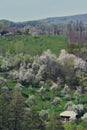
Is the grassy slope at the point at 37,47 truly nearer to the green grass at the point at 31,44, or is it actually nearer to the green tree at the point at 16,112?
the green grass at the point at 31,44

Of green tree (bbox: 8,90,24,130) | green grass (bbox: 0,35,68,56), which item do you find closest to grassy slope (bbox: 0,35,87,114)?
green grass (bbox: 0,35,68,56)

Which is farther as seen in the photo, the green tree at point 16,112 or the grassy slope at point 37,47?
the grassy slope at point 37,47

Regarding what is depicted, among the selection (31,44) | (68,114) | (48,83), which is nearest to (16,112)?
(68,114)

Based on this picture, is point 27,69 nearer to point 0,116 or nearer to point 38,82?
point 38,82

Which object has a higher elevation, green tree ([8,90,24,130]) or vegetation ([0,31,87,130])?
green tree ([8,90,24,130])

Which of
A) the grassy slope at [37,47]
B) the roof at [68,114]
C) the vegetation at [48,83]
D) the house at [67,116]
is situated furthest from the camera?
the grassy slope at [37,47]

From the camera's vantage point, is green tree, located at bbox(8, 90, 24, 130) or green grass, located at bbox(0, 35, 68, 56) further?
green grass, located at bbox(0, 35, 68, 56)

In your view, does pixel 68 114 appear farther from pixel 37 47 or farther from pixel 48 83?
pixel 37 47

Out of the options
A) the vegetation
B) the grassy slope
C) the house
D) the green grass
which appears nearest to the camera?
the house

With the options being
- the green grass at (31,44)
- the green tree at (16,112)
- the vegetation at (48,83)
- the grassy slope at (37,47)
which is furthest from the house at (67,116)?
the green grass at (31,44)

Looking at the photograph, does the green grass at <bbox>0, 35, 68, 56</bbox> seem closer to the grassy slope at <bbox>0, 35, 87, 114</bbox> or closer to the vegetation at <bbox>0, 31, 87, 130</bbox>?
the grassy slope at <bbox>0, 35, 87, 114</bbox>
